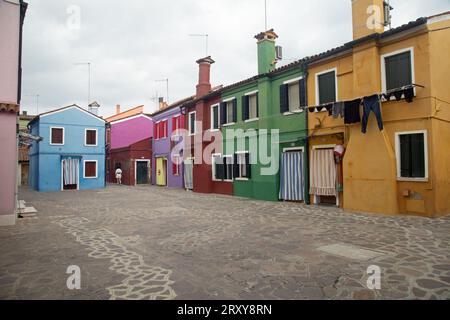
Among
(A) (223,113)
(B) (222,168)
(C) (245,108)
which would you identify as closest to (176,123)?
(A) (223,113)

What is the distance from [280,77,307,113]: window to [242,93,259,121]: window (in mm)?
2123

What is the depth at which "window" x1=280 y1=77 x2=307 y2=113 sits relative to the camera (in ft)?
44.9

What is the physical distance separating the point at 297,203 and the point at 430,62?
282 inches

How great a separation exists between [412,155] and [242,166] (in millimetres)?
8630

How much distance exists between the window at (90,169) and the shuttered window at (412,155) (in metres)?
22.5

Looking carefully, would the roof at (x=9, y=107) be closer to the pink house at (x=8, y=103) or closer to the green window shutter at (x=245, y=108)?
the pink house at (x=8, y=103)

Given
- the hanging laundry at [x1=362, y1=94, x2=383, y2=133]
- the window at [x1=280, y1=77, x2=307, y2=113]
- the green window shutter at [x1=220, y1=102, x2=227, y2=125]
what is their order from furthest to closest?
the green window shutter at [x1=220, y1=102, x2=227, y2=125] → the window at [x1=280, y1=77, x2=307, y2=113] → the hanging laundry at [x1=362, y1=94, x2=383, y2=133]

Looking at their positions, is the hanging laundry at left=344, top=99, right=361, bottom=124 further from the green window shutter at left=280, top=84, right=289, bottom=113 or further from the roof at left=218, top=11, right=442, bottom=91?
the green window shutter at left=280, top=84, right=289, bottom=113

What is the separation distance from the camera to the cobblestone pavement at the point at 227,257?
4.02m

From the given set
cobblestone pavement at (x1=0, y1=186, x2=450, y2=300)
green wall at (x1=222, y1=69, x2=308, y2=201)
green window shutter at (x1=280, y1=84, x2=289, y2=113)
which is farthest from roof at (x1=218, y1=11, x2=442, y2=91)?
cobblestone pavement at (x1=0, y1=186, x2=450, y2=300)

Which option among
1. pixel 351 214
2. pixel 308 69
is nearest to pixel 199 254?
pixel 351 214

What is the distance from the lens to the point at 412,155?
9.74 m
